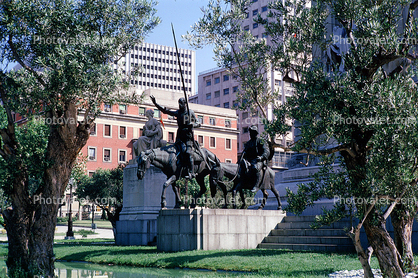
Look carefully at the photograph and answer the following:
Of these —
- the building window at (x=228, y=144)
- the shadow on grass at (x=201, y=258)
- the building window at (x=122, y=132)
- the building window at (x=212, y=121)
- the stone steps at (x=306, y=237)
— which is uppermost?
the building window at (x=212, y=121)

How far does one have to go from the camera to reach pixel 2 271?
49.8ft

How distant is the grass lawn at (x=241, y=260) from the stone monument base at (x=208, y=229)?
2.60 feet

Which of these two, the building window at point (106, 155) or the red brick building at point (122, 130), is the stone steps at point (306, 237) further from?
the building window at point (106, 155)

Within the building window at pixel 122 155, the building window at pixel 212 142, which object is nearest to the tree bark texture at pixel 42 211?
the building window at pixel 122 155

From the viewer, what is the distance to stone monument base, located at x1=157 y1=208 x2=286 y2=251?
1872cm

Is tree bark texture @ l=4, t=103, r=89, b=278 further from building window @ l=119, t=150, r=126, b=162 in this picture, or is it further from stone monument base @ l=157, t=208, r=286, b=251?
building window @ l=119, t=150, r=126, b=162

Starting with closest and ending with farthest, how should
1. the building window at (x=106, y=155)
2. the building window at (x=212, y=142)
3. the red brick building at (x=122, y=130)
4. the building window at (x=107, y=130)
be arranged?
the red brick building at (x=122, y=130), the building window at (x=107, y=130), the building window at (x=106, y=155), the building window at (x=212, y=142)

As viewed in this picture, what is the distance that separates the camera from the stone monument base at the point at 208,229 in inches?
737

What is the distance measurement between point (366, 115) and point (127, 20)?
25.2 feet

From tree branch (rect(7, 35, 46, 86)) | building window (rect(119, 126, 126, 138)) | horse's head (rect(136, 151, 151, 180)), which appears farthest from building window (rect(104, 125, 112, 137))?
tree branch (rect(7, 35, 46, 86))

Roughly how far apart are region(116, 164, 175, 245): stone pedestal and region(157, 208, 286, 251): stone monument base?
5062 millimetres

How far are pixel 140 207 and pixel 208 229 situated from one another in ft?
25.2

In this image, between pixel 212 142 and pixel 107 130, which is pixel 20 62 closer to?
pixel 107 130

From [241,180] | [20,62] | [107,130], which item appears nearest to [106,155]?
[107,130]
